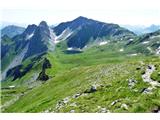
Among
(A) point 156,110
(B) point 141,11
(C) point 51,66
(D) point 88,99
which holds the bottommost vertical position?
(C) point 51,66

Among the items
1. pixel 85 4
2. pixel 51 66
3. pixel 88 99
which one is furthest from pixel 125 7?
pixel 51 66

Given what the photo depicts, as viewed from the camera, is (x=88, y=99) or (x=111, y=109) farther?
(x=88, y=99)

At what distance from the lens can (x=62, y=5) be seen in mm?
17875

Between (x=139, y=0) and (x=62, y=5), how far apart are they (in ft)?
12.7

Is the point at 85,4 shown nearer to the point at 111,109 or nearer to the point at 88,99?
the point at 111,109

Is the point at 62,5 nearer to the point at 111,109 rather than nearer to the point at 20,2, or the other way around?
the point at 20,2

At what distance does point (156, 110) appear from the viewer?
58.7 ft

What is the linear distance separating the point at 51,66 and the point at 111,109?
17472 cm

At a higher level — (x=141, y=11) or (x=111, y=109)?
(x=141, y=11)
